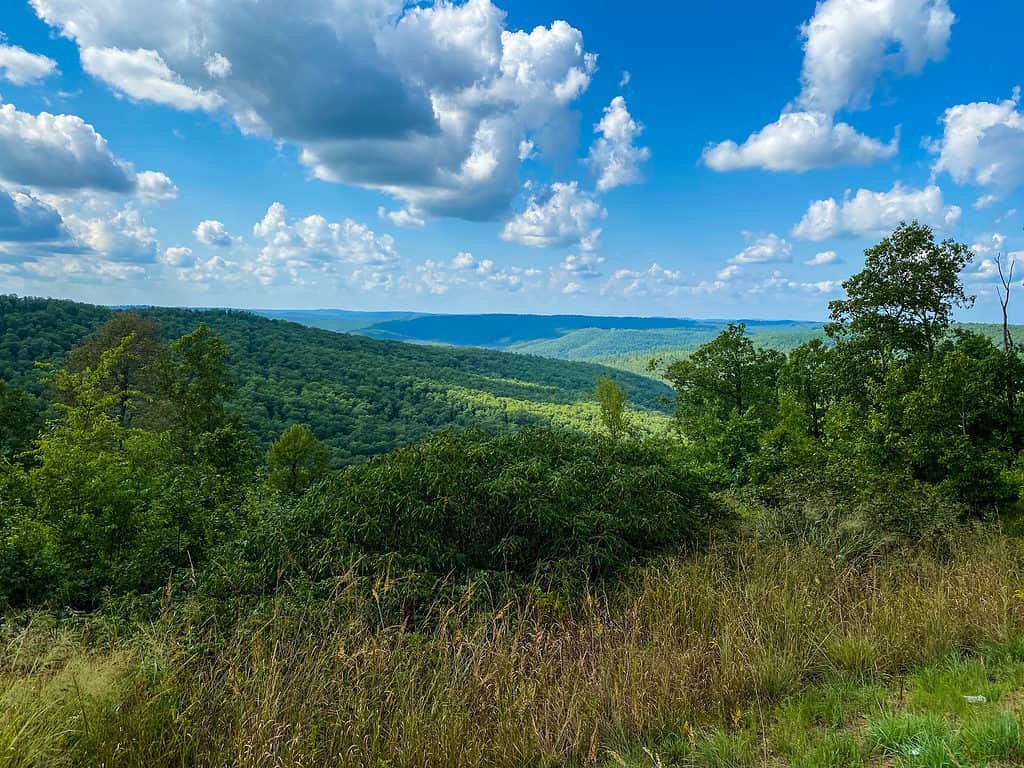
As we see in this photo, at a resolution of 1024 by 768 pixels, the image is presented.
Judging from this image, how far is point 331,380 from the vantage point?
293 ft

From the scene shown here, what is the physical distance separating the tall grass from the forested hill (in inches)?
925

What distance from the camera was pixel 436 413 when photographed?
89.7 m

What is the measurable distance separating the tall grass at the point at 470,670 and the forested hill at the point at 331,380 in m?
23.5

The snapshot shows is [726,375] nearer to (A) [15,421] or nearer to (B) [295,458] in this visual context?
(B) [295,458]

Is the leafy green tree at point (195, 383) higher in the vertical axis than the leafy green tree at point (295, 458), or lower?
higher

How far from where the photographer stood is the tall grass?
10.0 feet

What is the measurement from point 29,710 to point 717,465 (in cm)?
1921

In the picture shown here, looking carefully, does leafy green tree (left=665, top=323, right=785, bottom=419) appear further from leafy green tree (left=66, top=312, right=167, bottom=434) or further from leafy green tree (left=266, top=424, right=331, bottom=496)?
leafy green tree (left=66, top=312, right=167, bottom=434)

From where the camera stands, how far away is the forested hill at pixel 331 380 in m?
61.9

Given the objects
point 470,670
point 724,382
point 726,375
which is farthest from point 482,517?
point 726,375

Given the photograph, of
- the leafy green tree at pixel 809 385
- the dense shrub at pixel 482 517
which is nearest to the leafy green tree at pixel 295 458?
the leafy green tree at pixel 809 385

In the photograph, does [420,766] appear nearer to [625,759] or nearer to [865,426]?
[625,759]

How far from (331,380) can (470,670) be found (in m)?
90.4

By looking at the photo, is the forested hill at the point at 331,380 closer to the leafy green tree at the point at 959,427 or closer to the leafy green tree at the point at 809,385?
the leafy green tree at the point at 809,385
